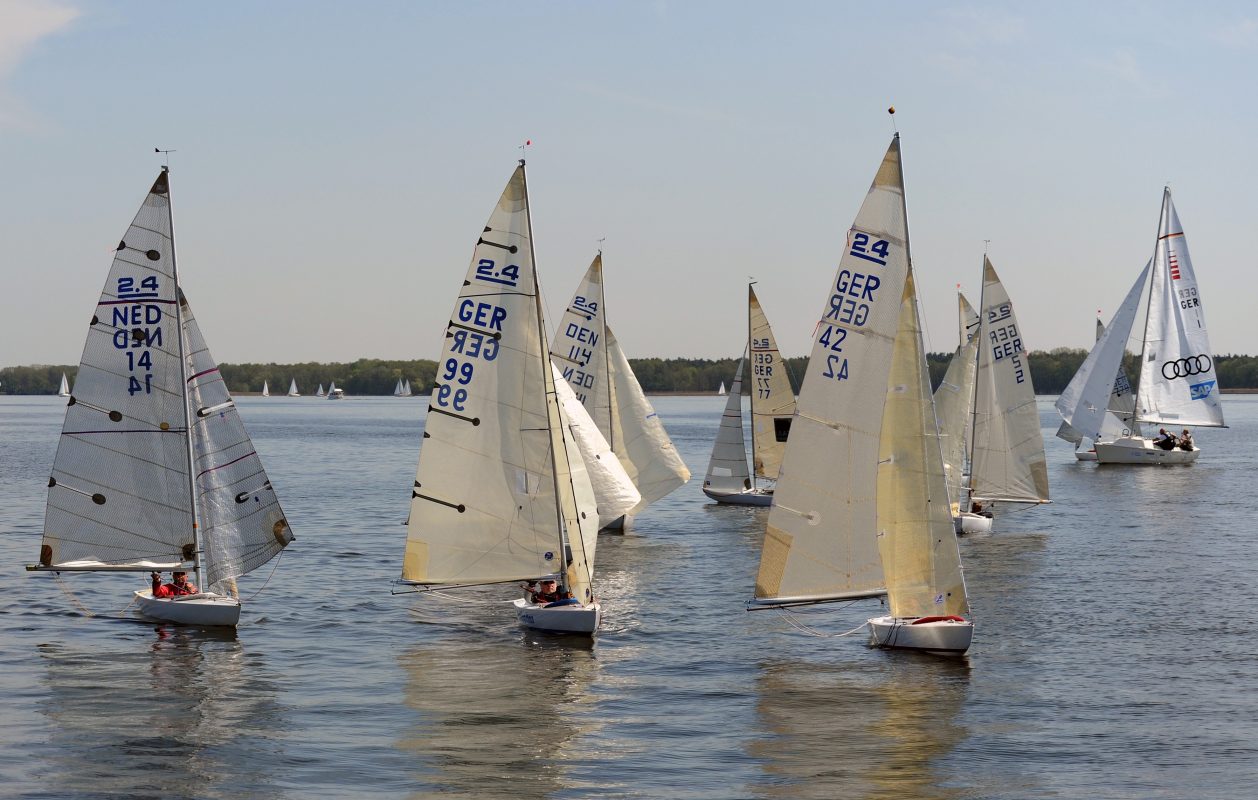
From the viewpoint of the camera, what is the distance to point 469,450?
30.7 meters

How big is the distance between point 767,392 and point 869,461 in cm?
3148

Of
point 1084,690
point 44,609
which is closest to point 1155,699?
point 1084,690

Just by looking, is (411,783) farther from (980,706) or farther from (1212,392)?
(1212,392)

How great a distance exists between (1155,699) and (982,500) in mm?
27526

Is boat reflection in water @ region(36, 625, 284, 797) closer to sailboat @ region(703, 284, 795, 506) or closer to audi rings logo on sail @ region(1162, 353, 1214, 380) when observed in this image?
sailboat @ region(703, 284, 795, 506)

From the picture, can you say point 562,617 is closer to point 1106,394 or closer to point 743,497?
point 743,497

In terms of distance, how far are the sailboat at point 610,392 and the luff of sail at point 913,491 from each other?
23039mm

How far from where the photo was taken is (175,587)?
3219 cm

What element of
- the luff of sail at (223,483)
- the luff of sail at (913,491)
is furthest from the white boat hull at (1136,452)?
the luff of sail at (223,483)

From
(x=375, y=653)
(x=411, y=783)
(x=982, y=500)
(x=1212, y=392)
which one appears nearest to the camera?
(x=411, y=783)

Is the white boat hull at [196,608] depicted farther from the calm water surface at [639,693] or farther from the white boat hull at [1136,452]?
the white boat hull at [1136,452]

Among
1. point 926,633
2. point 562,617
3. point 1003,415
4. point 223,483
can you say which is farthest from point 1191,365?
point 223,483

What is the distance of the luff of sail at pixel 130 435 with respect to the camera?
2992 centimetres

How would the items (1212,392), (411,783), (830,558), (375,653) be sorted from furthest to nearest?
(1212,392) → (375,653) → (830,558) → (411,783)
